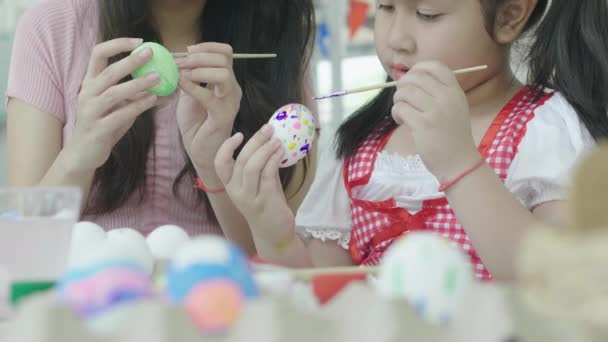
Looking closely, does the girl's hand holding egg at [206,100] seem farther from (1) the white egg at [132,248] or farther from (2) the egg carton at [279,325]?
(2) the egg carton at [279,325]

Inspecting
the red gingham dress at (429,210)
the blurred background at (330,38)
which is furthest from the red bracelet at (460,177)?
the blurred background at (330,38)

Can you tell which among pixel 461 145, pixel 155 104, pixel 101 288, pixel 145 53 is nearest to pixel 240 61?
pixel 155 104

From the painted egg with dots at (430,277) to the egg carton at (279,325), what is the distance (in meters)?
0.02

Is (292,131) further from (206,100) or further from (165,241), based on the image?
(165,241)

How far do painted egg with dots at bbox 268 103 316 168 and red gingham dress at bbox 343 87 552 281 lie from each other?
0.13 m

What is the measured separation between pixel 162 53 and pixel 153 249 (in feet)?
1.60

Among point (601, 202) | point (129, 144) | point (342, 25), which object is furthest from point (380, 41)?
point (342, 25)

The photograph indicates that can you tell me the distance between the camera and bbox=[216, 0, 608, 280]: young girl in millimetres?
1118

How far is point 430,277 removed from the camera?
Answer: 1.74 feet

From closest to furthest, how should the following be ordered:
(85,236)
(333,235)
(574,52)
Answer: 1. (85,236)
2. (574,52)
3. (333,235)

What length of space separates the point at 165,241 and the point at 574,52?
2.30 ft

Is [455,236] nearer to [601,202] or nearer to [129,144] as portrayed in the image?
[129,144]

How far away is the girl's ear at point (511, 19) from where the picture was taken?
1290mm

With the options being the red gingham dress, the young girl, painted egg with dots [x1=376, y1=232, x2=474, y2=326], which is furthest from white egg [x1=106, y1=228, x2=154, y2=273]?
the red gingham dress
